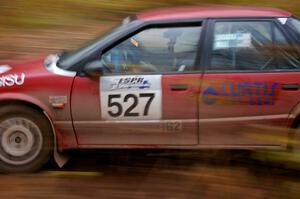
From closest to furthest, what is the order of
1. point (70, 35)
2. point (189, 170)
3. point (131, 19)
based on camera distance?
point (189, 170), point (131, 19), point (70, 35)

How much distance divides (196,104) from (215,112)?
0.61ft

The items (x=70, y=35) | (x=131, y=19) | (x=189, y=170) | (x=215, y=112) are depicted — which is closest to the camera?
(x=189, y=170)

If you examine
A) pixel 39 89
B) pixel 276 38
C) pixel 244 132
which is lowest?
pixel 244 132

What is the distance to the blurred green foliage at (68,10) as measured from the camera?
930 cm

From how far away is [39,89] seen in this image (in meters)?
5.24

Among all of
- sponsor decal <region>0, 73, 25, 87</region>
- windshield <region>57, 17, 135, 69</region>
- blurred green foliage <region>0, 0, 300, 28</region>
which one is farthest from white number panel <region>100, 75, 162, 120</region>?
blurred green foliage <region>0, 0, 300, 28</region>

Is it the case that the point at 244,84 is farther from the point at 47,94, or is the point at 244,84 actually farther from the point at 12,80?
the point at 12,80

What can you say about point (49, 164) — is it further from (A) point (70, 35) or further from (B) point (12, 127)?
(A) point (70, 35)

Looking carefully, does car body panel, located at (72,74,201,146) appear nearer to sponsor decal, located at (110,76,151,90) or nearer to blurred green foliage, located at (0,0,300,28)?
sponsor decal, located at (110,76,151,90)

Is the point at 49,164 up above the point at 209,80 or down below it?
below

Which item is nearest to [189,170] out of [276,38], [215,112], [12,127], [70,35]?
[215,112]

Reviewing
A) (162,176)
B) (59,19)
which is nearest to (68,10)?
(59,19)

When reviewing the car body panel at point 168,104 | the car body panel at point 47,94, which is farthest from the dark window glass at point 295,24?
the car body panel at point 47,94

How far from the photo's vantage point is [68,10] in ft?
32.2
